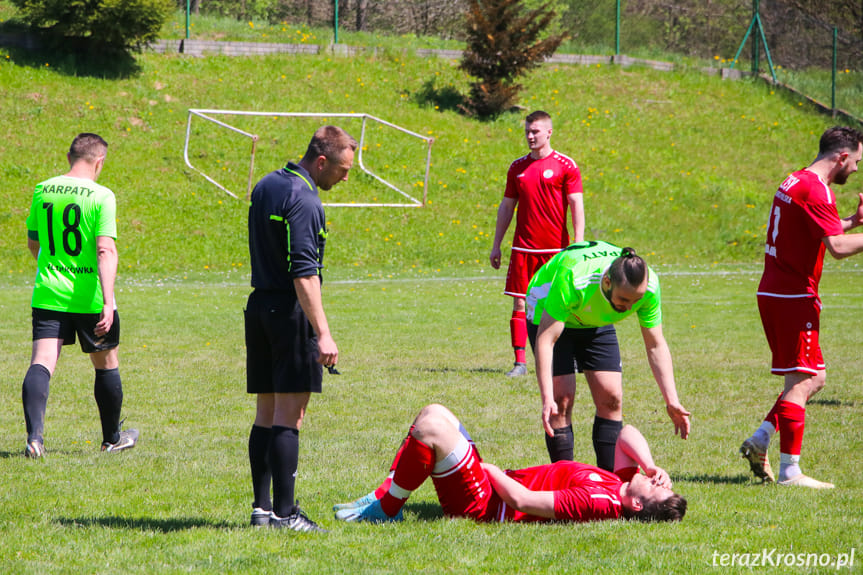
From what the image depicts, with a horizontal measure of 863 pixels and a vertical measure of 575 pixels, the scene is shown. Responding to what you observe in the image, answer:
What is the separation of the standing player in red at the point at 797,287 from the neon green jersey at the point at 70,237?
469cm

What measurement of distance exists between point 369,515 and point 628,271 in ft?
6.54

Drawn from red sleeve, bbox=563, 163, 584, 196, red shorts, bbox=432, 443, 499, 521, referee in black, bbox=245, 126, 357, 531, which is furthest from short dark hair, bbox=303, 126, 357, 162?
red sleeve, bbox=563, 163, 584, 196

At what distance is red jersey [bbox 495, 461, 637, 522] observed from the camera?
5.12 meters

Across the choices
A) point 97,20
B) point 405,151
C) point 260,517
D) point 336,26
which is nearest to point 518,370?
point 260,517

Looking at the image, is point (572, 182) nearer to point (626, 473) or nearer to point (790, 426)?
point (790, 426)

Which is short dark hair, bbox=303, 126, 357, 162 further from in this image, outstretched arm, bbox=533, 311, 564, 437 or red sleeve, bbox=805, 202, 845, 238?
red sleeve, bbox=805, 202, 845, 238

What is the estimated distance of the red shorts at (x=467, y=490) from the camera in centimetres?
511

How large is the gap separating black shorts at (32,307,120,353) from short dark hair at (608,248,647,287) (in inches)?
152

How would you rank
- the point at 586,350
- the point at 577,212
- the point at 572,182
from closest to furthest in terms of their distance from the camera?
the point at 586,350, the point at 577,212, the point at 572,182

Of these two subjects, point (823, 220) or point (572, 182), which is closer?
point (823, 220)

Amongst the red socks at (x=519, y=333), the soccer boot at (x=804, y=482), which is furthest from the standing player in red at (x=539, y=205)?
the soccer boot at (x=804, y=482)

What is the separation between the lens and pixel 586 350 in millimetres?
5879

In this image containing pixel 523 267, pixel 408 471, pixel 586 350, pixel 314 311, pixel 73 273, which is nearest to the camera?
pixel 314 311

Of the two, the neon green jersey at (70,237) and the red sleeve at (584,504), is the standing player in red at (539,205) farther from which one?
the red sleeve at (584,504)
